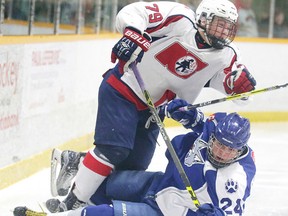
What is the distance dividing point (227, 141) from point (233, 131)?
54mm

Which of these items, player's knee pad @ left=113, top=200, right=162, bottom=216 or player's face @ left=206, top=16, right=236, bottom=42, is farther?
player's face @ left=206, top=16, right=236, bottom=42

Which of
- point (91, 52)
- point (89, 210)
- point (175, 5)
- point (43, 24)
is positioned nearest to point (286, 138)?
point (91, 52)

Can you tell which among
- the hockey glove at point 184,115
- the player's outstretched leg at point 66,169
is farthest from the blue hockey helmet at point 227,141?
the player's outstretched leg at point 66,169

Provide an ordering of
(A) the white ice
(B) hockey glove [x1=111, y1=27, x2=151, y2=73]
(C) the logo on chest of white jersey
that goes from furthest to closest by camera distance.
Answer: (A) the white ice → (C) the logo on chest of white jersey → (B) hockey glove [x1=111, y1=27, x2=151, y2=73]

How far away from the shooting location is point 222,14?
3359mm

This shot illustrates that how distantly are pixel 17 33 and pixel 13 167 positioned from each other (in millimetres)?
835

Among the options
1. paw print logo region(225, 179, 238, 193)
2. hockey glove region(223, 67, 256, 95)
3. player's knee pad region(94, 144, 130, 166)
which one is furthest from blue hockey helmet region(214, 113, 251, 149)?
player's knee pad region(94, 144, 130, 166)

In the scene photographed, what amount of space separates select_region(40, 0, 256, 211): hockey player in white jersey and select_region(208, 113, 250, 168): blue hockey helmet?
462mm

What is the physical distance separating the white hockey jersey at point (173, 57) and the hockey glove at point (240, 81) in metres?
0.07

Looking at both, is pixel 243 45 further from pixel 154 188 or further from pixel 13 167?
pixel 154 188

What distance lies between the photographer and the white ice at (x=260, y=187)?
4.36 m

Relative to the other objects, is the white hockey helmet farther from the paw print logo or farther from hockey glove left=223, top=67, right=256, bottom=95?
the paw print logo

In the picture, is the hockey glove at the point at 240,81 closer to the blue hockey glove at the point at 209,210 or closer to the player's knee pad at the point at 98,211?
the blue hockey glove at the point at 209,210

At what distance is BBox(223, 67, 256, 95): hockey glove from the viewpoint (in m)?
3.49
